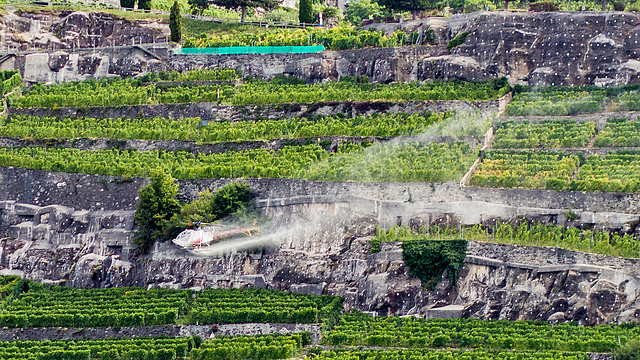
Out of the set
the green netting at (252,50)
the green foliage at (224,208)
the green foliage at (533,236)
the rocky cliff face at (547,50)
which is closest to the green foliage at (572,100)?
the rocky cliff face at (547,50)

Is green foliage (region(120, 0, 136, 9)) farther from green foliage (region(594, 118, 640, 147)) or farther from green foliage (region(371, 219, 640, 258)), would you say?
green foliage (region(594, 118, 640, 147))

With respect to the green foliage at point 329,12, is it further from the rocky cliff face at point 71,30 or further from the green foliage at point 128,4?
the green foliage at point 128,4

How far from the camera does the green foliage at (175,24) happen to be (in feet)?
220

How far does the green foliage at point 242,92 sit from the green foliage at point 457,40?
7.42ft

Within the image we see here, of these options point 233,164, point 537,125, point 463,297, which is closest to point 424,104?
point 537,125

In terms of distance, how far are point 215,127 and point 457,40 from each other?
474 inches

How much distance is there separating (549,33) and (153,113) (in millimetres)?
18537

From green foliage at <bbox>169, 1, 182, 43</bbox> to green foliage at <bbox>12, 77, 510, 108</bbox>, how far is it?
3.61m

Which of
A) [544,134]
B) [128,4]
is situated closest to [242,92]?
[128,4]

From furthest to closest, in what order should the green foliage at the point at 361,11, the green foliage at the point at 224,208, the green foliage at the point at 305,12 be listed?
the green foliage at the point at 361,11 → the green foliage at the point at 305,12 → the green foliage at the point at 224,208

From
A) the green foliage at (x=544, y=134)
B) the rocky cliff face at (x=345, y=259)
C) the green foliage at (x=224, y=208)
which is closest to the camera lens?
the rocky cliff face at (x=345, y=259)

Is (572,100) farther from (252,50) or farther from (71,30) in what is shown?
(71,30)

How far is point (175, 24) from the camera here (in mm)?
67250

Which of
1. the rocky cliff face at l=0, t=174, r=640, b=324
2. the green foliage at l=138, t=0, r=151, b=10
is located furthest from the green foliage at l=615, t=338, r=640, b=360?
the green foliage at l=138, t=0, r=151, b=10
